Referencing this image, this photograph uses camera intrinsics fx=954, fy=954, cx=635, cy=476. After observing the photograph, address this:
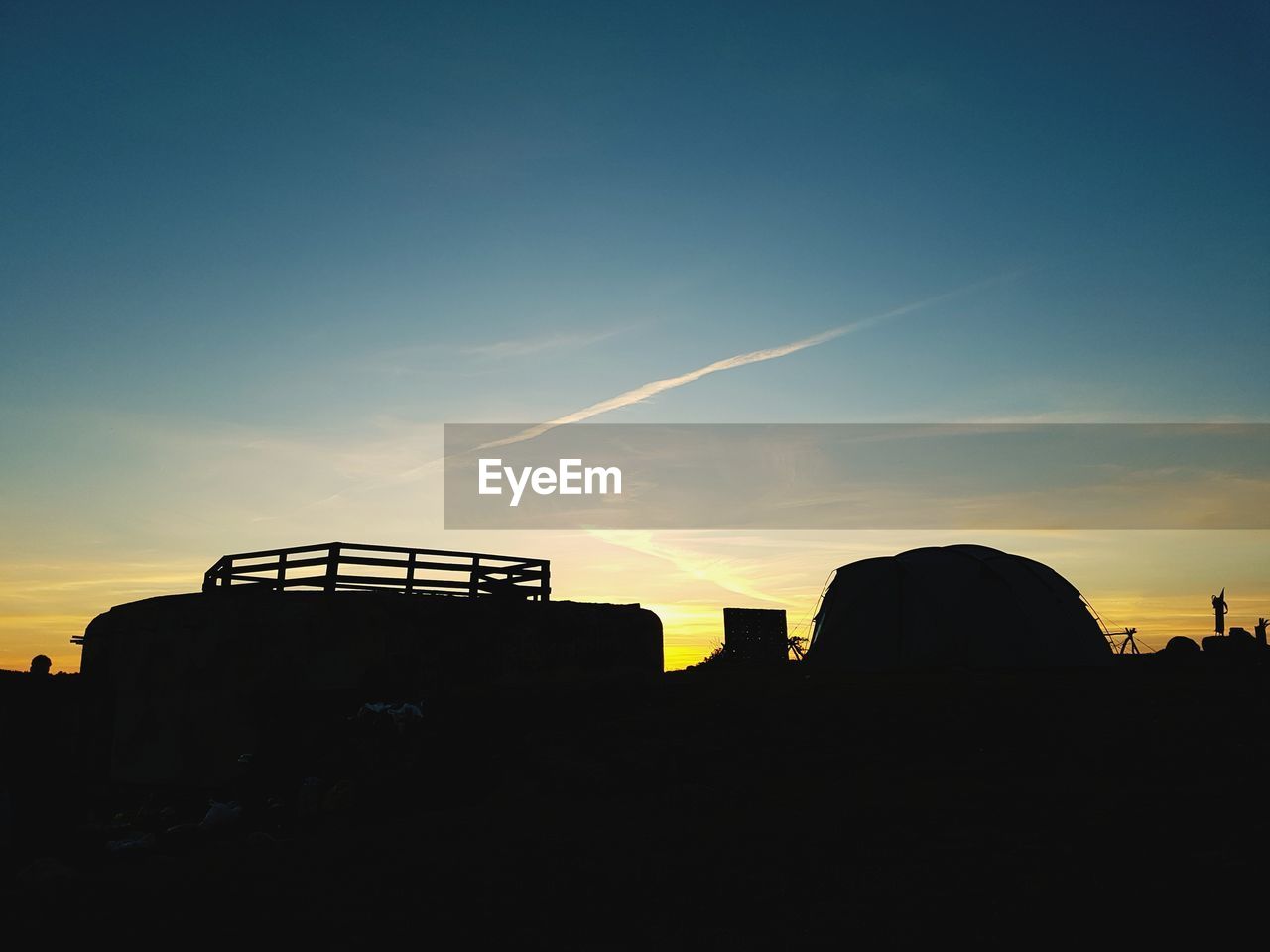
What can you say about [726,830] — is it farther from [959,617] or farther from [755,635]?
[755,635]

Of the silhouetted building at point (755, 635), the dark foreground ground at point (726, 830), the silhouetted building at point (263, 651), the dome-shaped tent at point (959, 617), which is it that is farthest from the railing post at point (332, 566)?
the silhouetted building at point (755, 635)

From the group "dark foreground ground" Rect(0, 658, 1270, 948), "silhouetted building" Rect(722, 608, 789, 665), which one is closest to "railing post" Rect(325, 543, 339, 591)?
"dark foreground ground" Rect(0, 658, 1270, 948)

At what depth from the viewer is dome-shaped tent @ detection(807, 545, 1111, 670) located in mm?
23578

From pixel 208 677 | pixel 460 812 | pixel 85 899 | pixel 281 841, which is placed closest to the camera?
pixel 85 899

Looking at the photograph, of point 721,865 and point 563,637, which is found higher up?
point 563,637

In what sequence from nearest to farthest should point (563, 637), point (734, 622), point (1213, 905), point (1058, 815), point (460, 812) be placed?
point (1213, 905) < point (1058, 815) < point (460, 812) < point (563, 637) < point (734, 622)

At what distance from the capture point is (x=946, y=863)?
7.62m

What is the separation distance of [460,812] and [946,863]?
19.2 ft

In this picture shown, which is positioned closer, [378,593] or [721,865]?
[721,865]

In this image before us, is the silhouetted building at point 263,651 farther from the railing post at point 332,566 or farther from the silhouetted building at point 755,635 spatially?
the silhouetted building at point 755,635

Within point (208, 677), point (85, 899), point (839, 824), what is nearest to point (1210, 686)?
point (839, 824)

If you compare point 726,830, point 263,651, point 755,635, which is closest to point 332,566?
point 263,651

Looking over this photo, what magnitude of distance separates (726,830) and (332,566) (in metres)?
14.4

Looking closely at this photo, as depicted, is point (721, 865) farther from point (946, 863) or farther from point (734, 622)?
point (734, 622)
